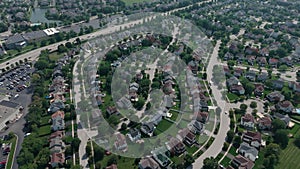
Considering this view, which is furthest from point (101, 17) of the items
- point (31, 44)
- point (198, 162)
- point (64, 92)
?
point (198, 162)

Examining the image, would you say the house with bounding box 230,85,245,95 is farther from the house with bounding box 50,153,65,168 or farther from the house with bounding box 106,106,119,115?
the house with bounding box 50,153,65,168

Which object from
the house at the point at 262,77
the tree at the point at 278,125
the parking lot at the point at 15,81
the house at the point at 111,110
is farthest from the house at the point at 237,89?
the parking lot at the point at 15,81

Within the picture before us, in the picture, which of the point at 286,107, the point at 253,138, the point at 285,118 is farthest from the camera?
the point at 286,107

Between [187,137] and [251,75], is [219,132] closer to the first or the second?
[187,137]

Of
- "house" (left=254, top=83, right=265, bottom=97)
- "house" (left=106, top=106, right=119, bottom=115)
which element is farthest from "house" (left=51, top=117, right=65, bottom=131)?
"house" (left=254, top=83, right=265, bottom=97)

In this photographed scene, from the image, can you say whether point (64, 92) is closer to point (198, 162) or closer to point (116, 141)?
point (116, 141)

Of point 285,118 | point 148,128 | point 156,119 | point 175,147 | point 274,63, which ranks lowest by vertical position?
point 175,147

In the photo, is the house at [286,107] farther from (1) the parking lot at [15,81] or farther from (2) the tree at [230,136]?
(1) the parking lot at [15,81]

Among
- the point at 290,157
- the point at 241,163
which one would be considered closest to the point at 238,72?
the point at 290,157
